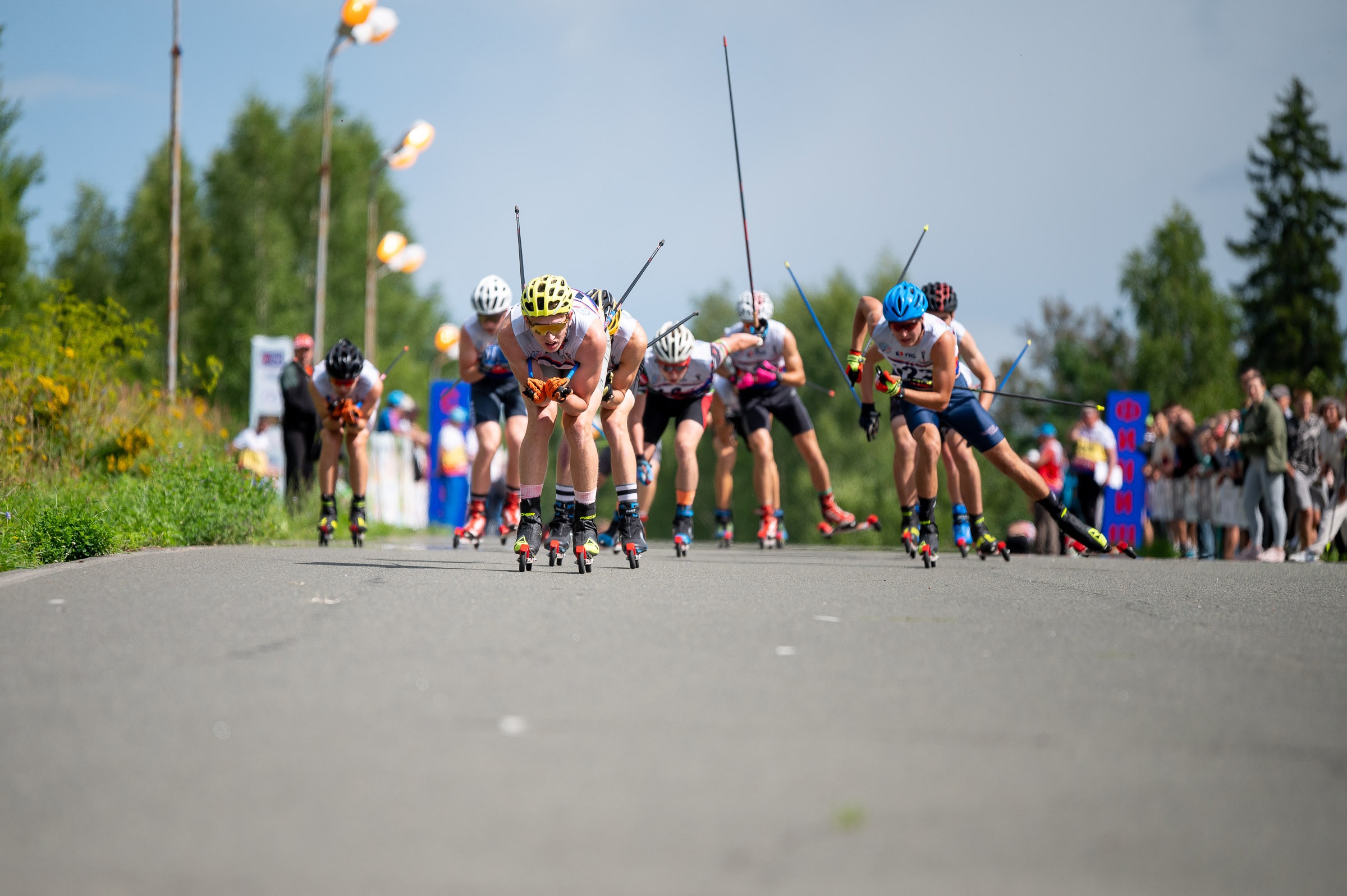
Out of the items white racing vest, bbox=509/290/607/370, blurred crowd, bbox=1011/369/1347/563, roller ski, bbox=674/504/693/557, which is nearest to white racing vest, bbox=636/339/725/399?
roller ski, bbox=674/504/693/557

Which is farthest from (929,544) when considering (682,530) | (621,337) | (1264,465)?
(1264,465)

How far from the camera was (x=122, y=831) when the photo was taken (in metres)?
3.43

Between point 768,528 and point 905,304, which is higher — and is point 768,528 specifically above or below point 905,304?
below

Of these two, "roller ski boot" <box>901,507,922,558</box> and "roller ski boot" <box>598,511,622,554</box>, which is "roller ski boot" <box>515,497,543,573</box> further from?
"roller ski boot" <box>901,507,922,558</box>

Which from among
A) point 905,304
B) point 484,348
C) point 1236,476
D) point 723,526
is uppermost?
point 905,304

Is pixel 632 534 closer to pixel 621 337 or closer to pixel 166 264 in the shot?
pixel 621 337

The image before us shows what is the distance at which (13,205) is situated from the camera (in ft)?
150

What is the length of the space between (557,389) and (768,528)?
7.21 m

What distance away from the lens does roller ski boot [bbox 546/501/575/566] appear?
1003 cm

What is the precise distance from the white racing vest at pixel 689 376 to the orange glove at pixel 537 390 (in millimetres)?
4595

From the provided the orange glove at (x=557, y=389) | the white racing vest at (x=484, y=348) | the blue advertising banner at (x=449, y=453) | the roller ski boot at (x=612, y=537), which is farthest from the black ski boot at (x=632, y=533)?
the blue advertising banner at (x=449, y=453)

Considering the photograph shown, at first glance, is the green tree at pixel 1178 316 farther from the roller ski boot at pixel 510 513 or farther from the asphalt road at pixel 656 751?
the asphalt road at pixel 656 751

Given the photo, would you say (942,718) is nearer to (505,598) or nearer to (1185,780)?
(1185,780)

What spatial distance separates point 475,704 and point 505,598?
3078 mm
